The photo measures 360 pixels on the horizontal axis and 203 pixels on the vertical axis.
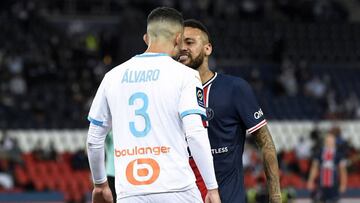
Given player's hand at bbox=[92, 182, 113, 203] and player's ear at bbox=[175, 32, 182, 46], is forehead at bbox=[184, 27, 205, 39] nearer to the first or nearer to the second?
player's ear at bbox=[175, 32, 182, 46]

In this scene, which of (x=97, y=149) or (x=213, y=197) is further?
(x=97, y=149)

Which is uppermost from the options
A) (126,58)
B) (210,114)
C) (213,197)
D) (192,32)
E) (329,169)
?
(192,32)

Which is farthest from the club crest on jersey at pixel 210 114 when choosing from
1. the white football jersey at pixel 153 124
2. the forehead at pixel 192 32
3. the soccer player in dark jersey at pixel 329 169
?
the soccer player in dark jersey at pixel 329 169

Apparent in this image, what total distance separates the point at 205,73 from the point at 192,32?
12.6 inches

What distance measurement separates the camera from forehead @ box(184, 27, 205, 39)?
704 centimetres

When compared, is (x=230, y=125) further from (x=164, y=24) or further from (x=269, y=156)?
(x=164, y=24)

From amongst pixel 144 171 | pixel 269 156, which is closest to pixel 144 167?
pixel 144 171

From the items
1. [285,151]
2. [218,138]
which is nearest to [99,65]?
[285,151]

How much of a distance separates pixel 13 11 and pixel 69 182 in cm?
996

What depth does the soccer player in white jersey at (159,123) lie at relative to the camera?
5.70m

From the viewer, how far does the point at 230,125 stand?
7.07 metres

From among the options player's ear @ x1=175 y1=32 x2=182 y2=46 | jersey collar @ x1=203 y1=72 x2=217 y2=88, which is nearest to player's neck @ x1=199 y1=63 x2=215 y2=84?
jersey collar @ x1=203 y1=72 x2=217 y2=88

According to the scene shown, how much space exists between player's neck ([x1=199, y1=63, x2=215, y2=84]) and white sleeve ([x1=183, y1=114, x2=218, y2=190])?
149 centimetres

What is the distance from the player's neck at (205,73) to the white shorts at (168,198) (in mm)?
1562
